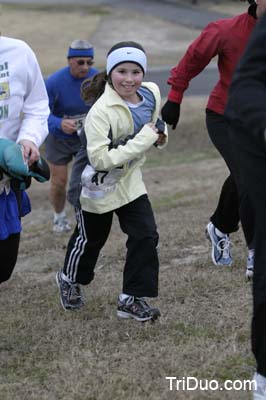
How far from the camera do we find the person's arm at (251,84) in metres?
3.38

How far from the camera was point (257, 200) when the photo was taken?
3592 mm

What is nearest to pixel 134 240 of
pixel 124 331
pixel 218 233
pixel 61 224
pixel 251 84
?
pixel 124 331

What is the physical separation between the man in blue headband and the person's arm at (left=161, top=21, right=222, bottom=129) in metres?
2.58

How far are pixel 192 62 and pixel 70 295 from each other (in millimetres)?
1819

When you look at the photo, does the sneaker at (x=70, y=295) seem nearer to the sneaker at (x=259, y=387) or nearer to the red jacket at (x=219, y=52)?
the red jacket at (x=219, y=52)

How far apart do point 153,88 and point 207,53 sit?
69 centimetres

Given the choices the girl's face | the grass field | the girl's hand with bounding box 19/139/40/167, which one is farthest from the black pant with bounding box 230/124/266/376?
the girl's face

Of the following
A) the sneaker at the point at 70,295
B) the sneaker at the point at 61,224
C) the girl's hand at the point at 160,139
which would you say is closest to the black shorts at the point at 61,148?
the sneaker at the point at 61,224

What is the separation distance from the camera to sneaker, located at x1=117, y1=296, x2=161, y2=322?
5.17 metres

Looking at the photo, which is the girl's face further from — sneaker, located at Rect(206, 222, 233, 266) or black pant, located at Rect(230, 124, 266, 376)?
sneaker, located at Rect(206, 222, 233, 266)

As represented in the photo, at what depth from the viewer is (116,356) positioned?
15.2 feet

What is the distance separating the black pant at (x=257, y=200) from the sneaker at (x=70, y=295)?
2.03 meters

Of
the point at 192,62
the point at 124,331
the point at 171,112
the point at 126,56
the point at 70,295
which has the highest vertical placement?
the point at 126,56

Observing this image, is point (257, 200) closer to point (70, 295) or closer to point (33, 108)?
A: point (33, 108)
